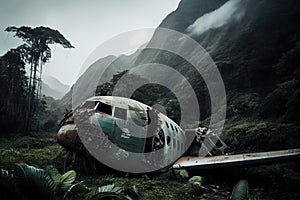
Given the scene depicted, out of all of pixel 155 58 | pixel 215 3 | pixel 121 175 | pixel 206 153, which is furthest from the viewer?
pixel 215 3

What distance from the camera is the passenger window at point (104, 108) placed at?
834 centimetres

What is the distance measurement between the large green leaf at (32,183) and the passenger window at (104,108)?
4.41 m

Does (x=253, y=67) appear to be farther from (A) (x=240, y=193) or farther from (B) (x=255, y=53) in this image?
(A) (x=240, y=193)

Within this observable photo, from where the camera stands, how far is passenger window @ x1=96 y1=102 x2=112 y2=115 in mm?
8344

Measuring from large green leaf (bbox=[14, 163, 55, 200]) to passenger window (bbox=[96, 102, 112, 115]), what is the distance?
4409 millimetres

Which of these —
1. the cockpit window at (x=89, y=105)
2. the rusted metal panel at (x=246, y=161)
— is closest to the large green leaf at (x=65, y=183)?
the cockpit window at (x=89, y=105)

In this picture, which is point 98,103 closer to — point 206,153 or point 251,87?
point 206,153

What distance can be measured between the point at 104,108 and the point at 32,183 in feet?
15.4

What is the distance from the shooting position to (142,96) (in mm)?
33969

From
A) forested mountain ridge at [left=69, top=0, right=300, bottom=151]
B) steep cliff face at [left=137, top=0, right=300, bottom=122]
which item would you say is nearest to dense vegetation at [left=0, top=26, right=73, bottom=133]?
forested mountain ridge at [left=69, top=0, right=300, bottom=151]

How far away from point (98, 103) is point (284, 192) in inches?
261

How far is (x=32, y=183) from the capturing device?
384 centimetres

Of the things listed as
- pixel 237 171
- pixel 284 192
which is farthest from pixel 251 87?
pixel 284 192

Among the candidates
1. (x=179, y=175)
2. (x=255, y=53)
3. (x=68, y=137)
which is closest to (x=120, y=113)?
(x=68, y=137)
